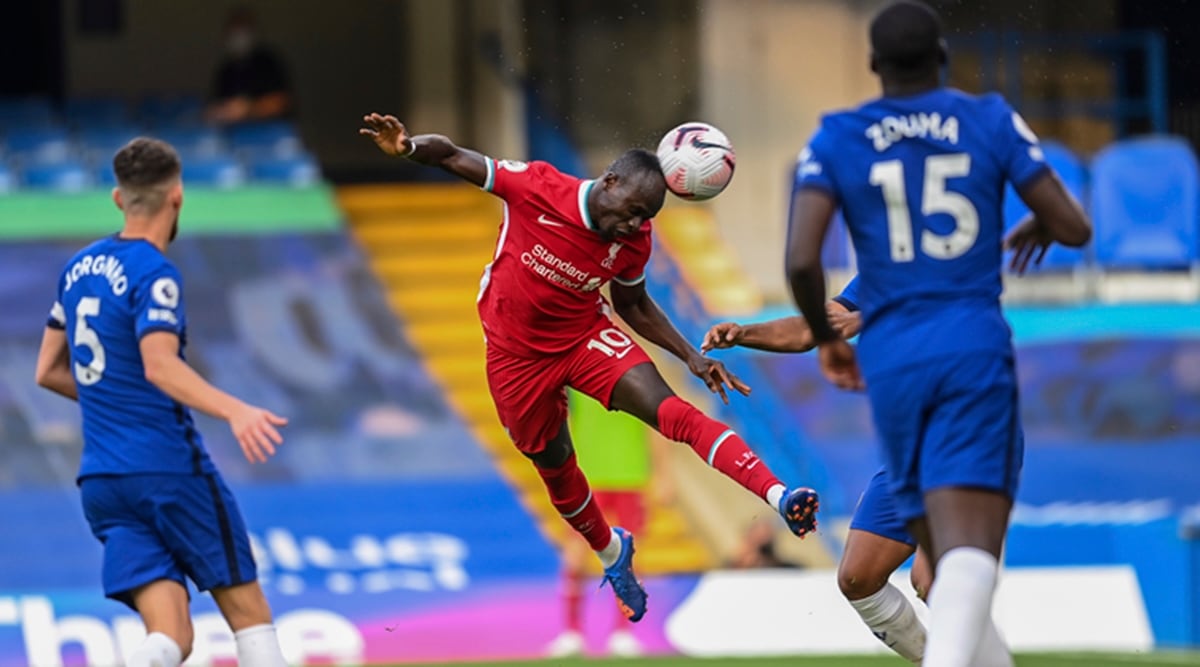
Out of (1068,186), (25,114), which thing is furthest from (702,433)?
(25,114)

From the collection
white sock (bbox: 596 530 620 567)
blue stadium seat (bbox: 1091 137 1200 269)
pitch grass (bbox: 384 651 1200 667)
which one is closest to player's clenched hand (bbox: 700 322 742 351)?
white sock (bbox: 596 530 620 567)

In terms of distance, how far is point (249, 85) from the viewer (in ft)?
57.4

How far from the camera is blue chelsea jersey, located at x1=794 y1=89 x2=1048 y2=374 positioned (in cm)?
521

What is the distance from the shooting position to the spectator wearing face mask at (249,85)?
57.3 feet

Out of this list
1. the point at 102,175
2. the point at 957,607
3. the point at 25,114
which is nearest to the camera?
the point at 957,607

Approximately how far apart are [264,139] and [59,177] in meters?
1.86

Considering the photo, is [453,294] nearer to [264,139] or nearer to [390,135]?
[264,139]

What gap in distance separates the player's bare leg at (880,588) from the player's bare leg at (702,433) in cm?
22

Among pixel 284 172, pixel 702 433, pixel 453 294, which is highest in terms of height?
pixel 284 172

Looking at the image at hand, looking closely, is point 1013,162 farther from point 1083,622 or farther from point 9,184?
point 9,184

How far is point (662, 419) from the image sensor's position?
7523mm

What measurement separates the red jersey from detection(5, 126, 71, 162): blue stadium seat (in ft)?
32.5

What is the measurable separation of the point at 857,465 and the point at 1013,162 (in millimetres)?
10317

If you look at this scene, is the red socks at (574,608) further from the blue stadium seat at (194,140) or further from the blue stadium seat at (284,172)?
the blue stadium seat at (194,140)
